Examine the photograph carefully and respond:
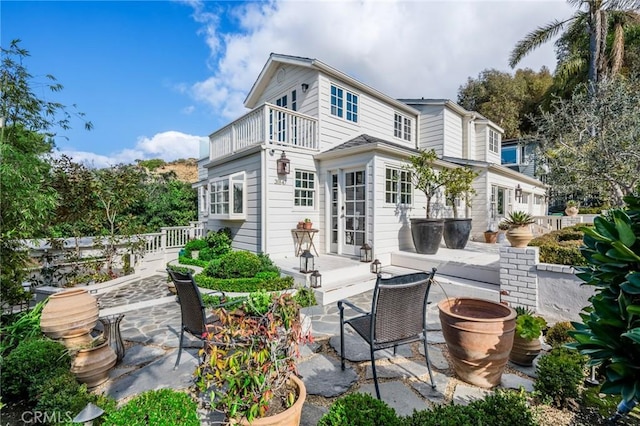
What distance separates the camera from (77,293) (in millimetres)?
3053

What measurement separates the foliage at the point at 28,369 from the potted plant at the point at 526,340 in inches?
169

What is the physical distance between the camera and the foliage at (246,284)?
568 centimetres

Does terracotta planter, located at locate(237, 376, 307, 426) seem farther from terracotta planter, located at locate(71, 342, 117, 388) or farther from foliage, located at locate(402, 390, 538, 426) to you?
terracotta planter, located at locate(71, 342, 117, 388)

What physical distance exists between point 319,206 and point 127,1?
6077 millimetres

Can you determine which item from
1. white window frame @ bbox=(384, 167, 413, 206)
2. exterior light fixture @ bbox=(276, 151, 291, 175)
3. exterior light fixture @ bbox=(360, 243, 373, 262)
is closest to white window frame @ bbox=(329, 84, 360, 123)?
exterior light fixture @ bbox=(276, 151, 291, 175)

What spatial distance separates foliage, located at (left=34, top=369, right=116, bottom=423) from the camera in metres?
1.98

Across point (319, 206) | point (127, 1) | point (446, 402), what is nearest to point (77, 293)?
point (446, 402)

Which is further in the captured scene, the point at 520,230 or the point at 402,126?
the point at 402,126

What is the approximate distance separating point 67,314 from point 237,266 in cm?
334

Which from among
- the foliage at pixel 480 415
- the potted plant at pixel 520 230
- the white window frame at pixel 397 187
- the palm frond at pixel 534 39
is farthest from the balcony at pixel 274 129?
the palm frond at pixel 534 39

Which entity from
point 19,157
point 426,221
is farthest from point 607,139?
point 19,157

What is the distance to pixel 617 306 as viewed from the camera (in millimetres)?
1269

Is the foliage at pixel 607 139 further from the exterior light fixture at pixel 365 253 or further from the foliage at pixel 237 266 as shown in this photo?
the foliage at pixel 237 266

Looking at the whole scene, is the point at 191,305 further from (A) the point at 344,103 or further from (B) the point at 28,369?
(A) the point at 344,103
